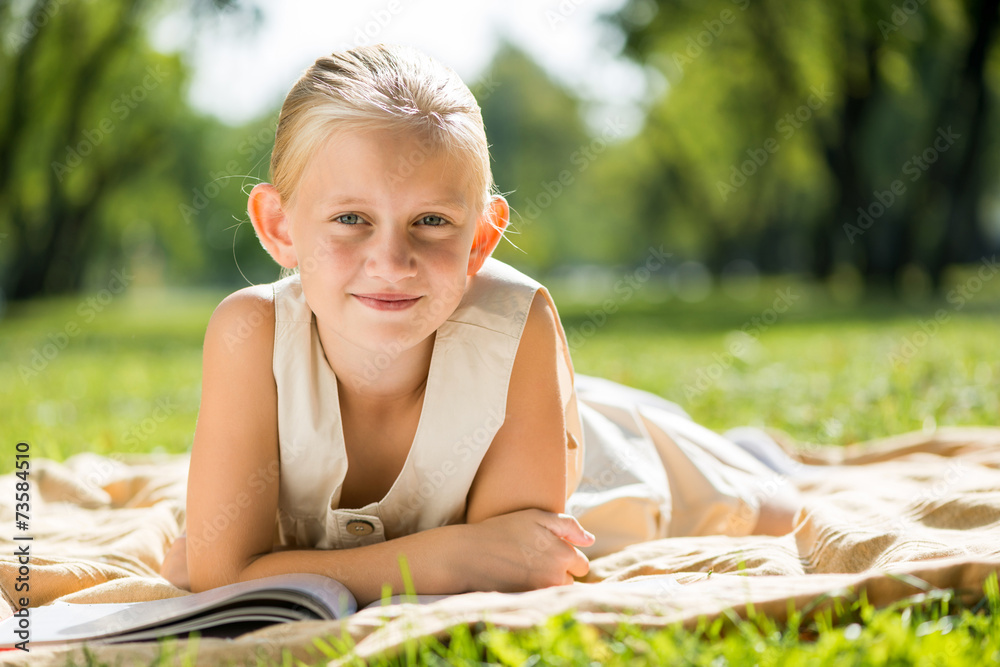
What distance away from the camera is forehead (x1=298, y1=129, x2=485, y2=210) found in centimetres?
193

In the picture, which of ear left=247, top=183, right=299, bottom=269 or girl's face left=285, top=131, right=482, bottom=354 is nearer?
girl's face left=285, top=131, right=482, bottom=354

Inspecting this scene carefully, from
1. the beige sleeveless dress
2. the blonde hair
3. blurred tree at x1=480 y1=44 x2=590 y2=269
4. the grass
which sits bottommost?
the grass

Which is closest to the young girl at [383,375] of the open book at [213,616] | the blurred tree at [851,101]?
the open book at [213,616]

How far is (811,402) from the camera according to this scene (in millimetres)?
5398

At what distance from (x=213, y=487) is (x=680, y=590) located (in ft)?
3.71

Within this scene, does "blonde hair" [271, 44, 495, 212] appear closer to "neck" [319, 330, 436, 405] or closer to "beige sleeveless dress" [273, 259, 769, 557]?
"beige sleeveless dress" [273, 259, 769, 557]

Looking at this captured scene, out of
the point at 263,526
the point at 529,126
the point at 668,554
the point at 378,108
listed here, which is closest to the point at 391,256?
the point at 378,108

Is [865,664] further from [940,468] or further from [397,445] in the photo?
[940,468]

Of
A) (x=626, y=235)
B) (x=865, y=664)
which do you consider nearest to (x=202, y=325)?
(x=865, y=664)

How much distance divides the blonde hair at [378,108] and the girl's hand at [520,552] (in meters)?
0.79

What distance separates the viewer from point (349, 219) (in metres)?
1.98

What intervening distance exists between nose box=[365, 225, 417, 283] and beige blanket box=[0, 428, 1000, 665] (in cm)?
72

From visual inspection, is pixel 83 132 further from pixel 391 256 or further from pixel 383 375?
pixel 391 256

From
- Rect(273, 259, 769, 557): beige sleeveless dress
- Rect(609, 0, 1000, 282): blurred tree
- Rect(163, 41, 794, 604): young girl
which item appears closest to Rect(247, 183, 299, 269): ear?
Rect(163, 41, 794, 604): young girl
